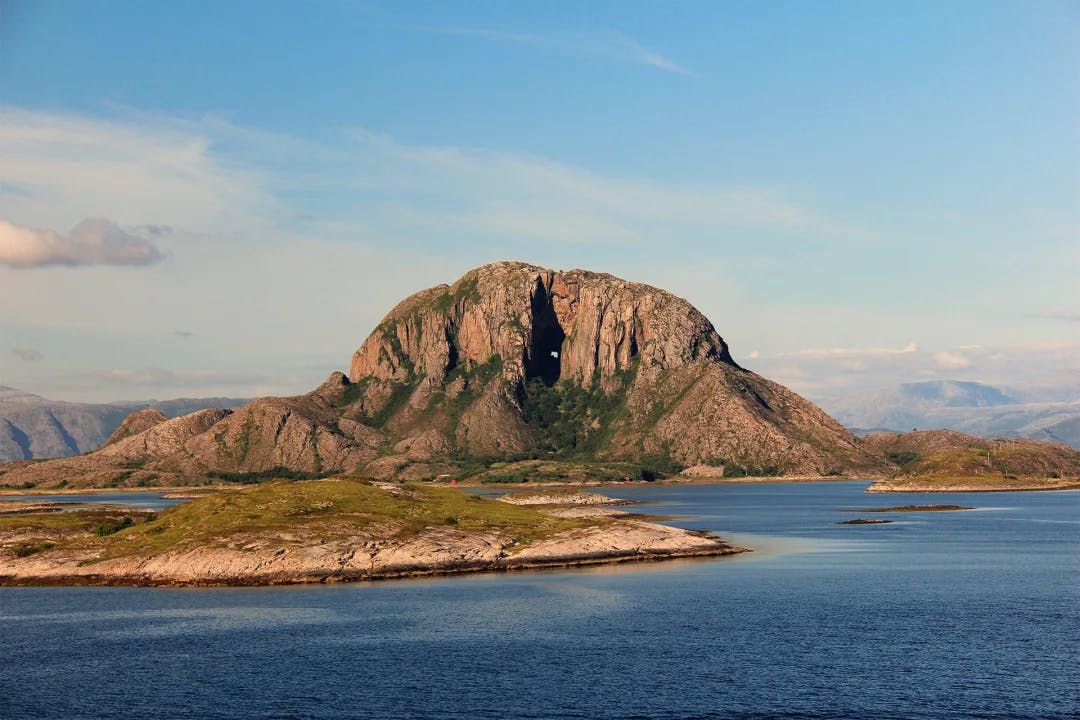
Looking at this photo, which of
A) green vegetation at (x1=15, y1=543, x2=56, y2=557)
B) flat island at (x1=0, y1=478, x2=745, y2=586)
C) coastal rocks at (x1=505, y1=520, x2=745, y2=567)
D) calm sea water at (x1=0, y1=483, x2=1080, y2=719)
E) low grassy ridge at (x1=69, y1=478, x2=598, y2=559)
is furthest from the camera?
green vegetation at (x1=15, y1=543, x2=56, y2=557)

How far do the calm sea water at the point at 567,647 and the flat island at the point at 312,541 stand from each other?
8812mm

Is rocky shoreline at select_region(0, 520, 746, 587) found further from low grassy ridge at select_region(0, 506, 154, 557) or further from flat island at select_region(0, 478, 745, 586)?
low grassy ridge at select_region(0, 506, 154, 557)

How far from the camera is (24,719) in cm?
8131

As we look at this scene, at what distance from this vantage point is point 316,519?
171000mm

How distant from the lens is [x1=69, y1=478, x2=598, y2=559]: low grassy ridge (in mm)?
163875

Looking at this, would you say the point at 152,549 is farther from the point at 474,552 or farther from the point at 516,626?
the point at 516,626

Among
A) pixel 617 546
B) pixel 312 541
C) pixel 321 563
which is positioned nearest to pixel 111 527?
pixel 312 541

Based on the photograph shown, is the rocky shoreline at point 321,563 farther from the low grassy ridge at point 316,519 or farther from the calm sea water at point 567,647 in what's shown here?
the calm sea water at point 567,647

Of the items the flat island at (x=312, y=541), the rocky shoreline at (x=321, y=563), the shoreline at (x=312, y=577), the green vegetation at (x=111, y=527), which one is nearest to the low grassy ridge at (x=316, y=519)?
the flat island at (x=312, y=541)

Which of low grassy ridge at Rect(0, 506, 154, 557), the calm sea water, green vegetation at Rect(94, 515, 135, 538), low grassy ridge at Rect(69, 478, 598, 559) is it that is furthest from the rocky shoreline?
green vegetation at Rect(94, 515, 135, 538)

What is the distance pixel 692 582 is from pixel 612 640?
1615 inches

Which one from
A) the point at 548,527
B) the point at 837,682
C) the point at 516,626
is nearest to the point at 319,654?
the point at 516,626

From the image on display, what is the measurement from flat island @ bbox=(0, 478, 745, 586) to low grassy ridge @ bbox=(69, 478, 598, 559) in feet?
0.76

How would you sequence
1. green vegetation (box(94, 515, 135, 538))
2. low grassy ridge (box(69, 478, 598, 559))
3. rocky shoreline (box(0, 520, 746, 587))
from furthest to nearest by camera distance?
green vegetation (box(94, 515, 135, 538)), low grassy ridge (box(69, 478, 598, 559)), rocky shoreline (box(0, 520, 746, 587))
